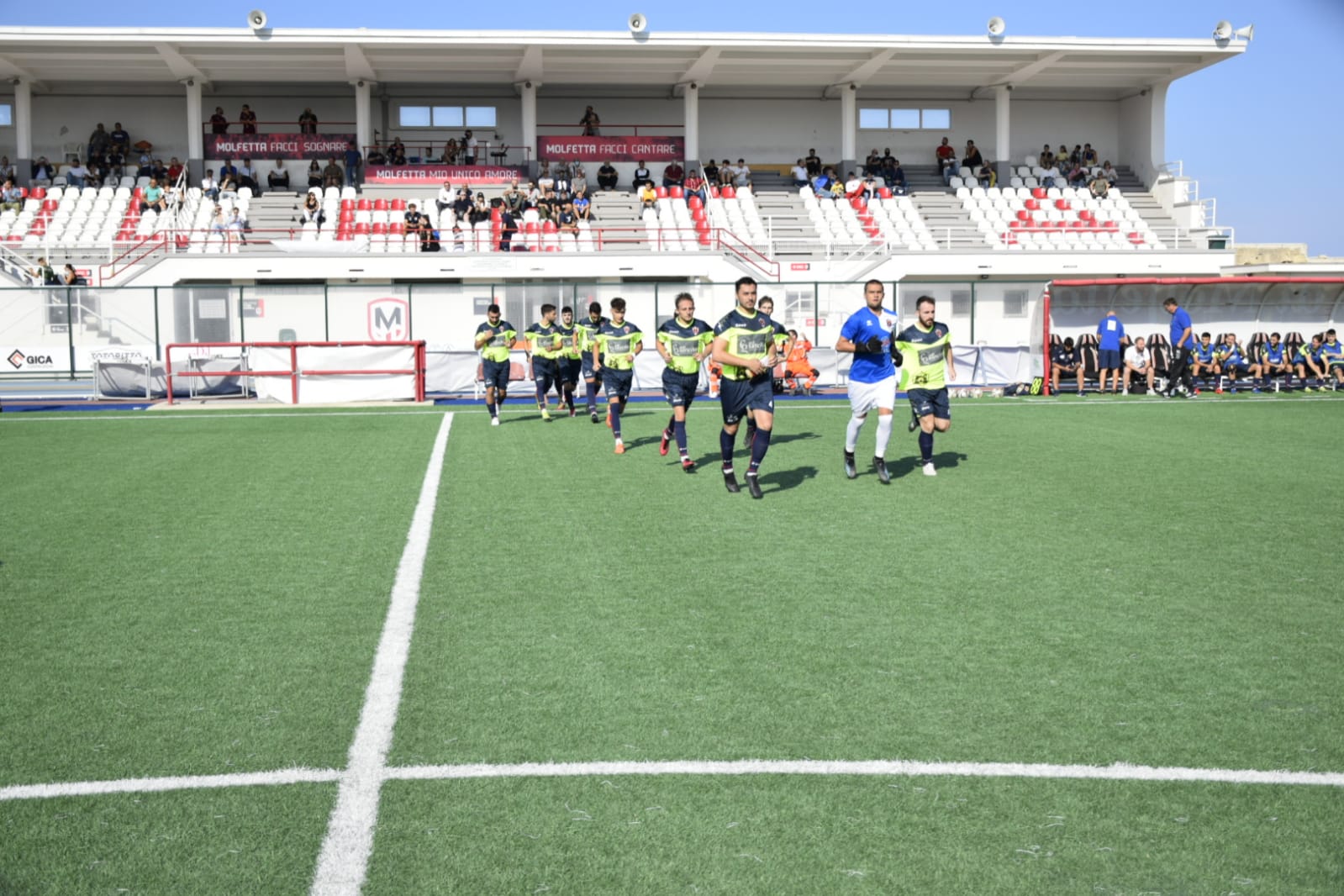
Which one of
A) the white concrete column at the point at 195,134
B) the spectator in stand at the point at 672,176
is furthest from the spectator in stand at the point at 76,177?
the spectator in stand at the point at 672,176

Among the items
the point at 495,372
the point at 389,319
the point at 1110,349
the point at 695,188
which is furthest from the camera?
the point at 695,188

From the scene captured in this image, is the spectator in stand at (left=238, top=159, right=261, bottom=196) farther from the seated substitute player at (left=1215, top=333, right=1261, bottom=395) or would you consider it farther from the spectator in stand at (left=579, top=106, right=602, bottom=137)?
the seated substitute player at (left=1215, top=333, right=1261, bottom=395)

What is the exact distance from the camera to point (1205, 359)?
24.5 m

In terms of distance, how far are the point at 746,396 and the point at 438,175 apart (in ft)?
107

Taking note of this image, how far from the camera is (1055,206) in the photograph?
1644 inches

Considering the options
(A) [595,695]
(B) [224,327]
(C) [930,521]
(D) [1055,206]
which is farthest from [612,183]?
(A) [595,695]

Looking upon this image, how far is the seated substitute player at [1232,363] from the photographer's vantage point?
24.5 meters

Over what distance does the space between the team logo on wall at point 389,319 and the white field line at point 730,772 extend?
80.0 ft

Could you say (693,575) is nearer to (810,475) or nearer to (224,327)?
(810,475)

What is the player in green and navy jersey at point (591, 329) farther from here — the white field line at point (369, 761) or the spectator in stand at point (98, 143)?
the spectator in stand at point (98, 143)

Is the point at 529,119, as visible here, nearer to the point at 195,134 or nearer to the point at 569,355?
the point at 195,134

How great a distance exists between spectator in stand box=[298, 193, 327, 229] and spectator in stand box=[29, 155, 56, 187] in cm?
945

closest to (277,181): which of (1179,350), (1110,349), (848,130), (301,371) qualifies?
(301,371)

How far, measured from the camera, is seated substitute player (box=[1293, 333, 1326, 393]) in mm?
24422
